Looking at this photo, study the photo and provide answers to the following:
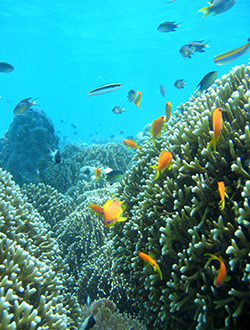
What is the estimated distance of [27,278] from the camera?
2.23 m

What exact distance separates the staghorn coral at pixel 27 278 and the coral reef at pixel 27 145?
5.99 meters

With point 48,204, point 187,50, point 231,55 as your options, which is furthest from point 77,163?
point 231,55

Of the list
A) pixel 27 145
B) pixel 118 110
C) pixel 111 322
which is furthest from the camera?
pixel 118 110

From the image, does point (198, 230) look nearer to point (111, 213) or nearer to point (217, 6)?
point (111, 213)

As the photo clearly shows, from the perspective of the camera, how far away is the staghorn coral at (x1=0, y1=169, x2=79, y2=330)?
183cm

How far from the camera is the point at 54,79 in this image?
118 metres

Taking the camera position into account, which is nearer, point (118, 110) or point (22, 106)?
point (22, 106)

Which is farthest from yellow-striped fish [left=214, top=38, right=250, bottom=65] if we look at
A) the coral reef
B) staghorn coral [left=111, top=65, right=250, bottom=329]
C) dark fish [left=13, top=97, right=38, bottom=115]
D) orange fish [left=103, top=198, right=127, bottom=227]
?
the coral reef

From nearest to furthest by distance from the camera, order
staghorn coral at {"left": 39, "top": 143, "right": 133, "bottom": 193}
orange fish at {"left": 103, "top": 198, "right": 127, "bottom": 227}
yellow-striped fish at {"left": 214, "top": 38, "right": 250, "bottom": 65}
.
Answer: orange fish at {"left": 103, "top": 198, "right": 127, "bottom": 227}, yellow-striped fish at {"left": 214, "top": 38, "right": 250, "bottom": 65}, staghorn coral at {"left": 39, "top": 143, "right": 133, "bottom": 193}

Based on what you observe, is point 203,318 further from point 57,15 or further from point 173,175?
point 57,15

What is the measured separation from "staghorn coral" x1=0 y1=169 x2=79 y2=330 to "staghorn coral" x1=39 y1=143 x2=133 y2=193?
4.44 meters

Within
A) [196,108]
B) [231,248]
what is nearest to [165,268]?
[231,248]

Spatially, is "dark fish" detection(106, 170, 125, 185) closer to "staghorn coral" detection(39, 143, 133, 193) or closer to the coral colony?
the coral colony

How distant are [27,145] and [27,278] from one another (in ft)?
28.0
